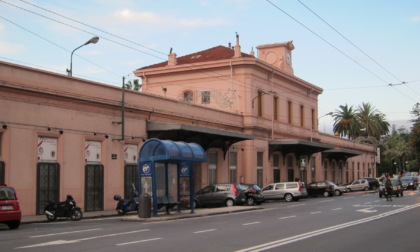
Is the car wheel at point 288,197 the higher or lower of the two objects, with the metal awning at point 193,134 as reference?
lower

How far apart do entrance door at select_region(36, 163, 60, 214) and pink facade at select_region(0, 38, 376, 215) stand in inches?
1.9

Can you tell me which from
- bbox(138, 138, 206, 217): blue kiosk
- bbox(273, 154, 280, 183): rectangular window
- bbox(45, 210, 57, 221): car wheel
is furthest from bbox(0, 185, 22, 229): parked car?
bbox(273, 154, 280, 183): rectangular window

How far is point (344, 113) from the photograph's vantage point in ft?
307

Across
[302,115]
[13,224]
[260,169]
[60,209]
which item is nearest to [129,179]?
[60,209]

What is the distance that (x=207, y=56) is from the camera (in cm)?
4950

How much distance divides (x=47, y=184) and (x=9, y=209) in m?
7.06

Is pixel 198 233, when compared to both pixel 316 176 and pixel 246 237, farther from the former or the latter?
pixel 316 176

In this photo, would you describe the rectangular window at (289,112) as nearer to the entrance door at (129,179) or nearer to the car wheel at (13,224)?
the entrance door at (129,179)

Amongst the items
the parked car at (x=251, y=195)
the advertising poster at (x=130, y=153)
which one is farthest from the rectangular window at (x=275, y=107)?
the advertising poster at (x=130, y=153)

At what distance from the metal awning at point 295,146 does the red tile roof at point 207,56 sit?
829 cm

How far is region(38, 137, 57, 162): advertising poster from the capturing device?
85.0ft

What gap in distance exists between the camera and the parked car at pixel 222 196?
1298 inches

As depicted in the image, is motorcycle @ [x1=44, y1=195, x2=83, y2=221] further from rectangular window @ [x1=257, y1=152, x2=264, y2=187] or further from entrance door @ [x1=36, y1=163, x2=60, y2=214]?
rectangular window @ [x1=257, y1=152, x2=264, y2=187]

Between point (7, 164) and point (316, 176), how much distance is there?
4156cm
